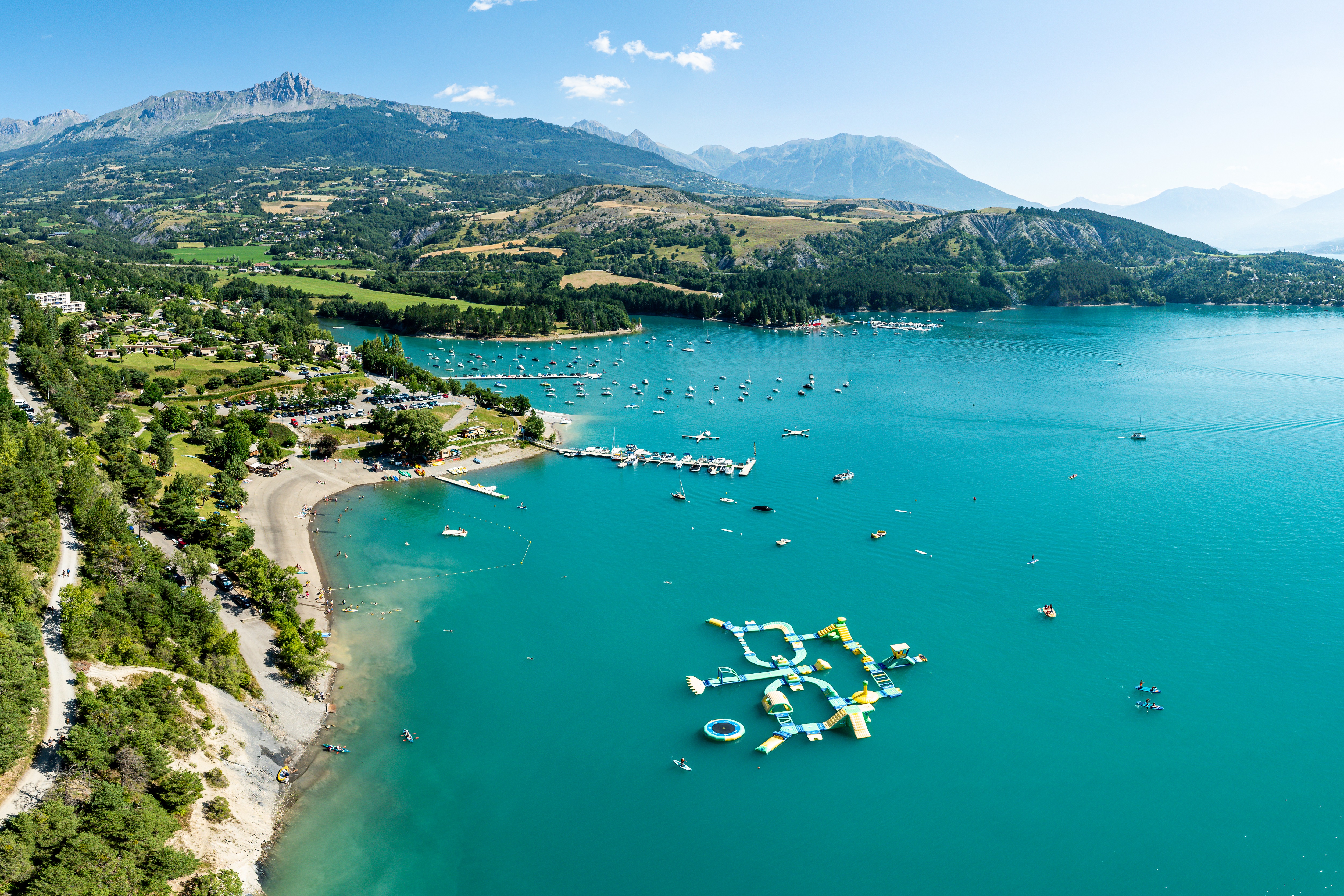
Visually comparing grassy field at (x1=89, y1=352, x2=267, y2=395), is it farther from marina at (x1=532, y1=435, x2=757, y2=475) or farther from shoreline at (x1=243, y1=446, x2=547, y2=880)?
marina at (x1=532, y1=435, x2=757, y2=475)

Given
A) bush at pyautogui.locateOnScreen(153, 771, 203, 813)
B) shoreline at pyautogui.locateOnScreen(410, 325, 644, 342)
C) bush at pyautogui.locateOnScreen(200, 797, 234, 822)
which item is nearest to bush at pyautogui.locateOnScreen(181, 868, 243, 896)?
bush at pyautogui.locateOnScreen(200, 797, 234, 822)

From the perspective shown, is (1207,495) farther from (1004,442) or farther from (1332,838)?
(1332,838)

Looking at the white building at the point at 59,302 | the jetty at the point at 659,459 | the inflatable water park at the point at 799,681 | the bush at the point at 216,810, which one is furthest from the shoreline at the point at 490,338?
the bush at the point at 216,810

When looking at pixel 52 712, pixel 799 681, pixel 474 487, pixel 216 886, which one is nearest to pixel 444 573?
pixel 474 487

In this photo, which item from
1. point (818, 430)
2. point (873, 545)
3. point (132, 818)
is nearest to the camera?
point (132, 818)

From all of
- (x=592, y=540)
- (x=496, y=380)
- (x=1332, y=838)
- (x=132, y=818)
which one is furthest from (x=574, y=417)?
(x=1332, y=838)

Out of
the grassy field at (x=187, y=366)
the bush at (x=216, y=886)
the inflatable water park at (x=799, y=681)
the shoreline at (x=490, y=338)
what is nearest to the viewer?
the bush at (x=216, y=886)

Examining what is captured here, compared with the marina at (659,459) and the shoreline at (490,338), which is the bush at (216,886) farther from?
the shoreline at (490,338)
